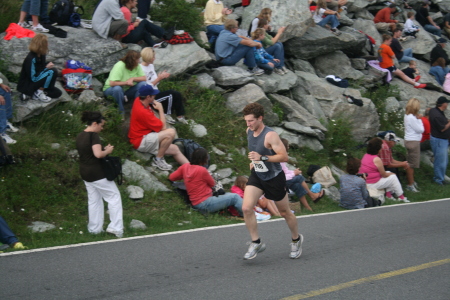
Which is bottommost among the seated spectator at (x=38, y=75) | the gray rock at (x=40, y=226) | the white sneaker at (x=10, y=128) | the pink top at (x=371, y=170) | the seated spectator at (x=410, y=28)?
the seated spectator at (x=410, y=28)

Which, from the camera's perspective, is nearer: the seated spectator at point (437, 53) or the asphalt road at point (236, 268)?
the asphalt road at point (236, 268)

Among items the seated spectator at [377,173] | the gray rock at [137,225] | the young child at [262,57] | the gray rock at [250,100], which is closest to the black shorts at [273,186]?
the gray rock at [137,225]

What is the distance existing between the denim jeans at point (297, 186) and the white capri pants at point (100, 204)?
165 inches

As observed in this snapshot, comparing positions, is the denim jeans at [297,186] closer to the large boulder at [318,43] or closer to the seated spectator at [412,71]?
the large boulder at [318,43]

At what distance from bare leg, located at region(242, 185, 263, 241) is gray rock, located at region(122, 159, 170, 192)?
12.1 ft

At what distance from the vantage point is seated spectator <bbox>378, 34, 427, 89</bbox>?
20203mm

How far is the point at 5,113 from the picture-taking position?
10391mm

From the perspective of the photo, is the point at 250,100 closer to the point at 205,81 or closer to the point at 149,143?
the point at 205,81

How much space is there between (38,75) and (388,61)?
13409mm

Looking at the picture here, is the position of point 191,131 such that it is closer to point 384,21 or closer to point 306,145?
point 306,145

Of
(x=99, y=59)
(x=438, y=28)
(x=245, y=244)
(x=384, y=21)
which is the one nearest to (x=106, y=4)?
(x=99, y=59)

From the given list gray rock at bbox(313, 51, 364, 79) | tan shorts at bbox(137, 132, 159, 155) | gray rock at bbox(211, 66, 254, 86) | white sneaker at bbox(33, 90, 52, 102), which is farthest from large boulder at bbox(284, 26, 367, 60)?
white sneaker at bbox(33, 90, 52, 102)

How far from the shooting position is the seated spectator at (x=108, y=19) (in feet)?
45.5

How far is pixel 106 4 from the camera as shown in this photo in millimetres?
13867
